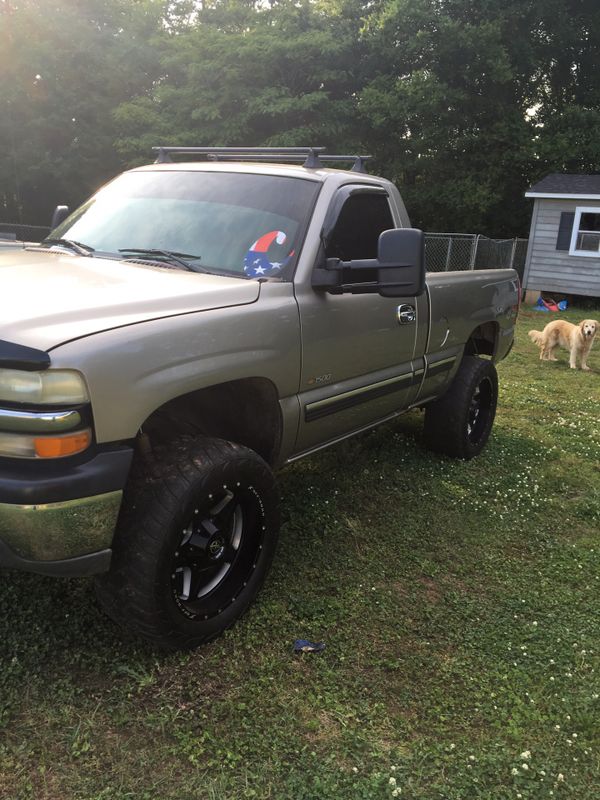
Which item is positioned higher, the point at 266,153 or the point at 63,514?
the point at 266,153

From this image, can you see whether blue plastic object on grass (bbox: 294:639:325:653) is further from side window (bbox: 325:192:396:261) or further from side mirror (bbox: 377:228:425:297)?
side window (bbox: 325:192:396:261)

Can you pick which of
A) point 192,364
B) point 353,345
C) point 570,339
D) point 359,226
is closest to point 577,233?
point 570,339

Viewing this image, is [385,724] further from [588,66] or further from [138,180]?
[588,66]

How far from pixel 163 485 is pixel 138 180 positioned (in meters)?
2.16

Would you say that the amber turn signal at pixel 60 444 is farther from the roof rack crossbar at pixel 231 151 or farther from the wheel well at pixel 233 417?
the roof rack crossbar at pixel 231 151

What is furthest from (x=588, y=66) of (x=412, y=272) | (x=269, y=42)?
(x=412, y=272)

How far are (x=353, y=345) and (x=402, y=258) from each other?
59 cm

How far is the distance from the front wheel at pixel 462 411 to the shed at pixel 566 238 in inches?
600

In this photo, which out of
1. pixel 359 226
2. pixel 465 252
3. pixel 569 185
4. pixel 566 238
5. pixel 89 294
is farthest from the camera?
pixel 569 185

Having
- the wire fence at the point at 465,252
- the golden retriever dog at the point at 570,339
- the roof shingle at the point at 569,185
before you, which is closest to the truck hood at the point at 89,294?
the golden retriever dog at the point at 570,339

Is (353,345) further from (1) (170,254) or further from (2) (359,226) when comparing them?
(1) (170,254)

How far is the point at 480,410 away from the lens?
5.46 metres

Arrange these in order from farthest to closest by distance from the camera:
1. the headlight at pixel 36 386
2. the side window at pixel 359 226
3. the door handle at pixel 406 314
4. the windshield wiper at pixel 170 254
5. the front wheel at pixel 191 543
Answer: the door handle at pixel 406 314, the side window at pixel 359 226, the windshield wiper at pixel 170 254, the front wheel at pixel 191 543, the headlight at pixel 36 386

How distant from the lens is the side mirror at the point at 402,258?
3.01 m
